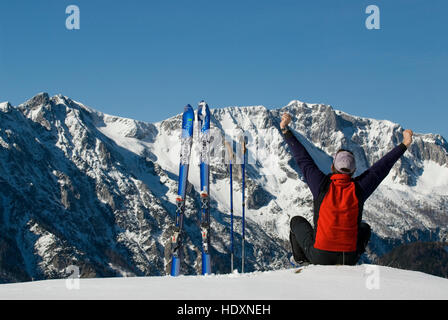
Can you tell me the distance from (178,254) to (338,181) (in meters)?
28.9

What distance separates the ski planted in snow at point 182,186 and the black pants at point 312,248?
26278 mm

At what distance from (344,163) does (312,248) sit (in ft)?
5.98

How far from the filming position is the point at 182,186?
41125 millimetres

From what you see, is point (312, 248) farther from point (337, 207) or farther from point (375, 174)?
point (375, 174)

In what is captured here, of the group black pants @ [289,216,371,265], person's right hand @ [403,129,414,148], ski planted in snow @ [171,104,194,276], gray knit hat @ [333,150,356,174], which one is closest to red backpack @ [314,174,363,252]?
gray knit hat @ [333,150,356,174]

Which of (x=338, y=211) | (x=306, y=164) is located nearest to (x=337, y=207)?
(x=338, y=211)

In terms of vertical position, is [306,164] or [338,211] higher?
[306,164]

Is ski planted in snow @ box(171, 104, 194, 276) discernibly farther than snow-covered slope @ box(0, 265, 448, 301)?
Yes

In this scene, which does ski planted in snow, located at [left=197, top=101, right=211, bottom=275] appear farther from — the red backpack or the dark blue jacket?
the red backpack

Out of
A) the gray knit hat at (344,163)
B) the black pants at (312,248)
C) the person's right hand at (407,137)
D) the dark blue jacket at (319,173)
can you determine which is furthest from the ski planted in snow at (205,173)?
the gray knit hat at (344,163)

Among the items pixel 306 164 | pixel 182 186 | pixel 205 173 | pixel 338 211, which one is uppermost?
pixel 306 164

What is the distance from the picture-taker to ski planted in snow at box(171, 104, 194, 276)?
39.3m

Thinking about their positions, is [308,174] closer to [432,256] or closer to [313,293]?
[313,293]

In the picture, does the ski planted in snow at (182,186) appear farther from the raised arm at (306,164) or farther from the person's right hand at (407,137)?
the raised arm at (306,164)
